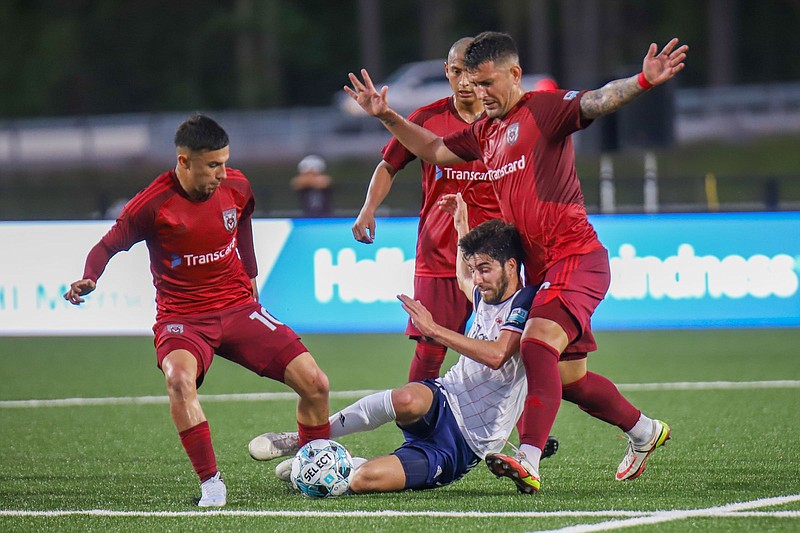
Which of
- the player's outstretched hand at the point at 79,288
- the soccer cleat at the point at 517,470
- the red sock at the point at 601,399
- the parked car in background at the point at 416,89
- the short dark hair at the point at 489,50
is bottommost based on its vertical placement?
the soccer cleat at the point at 517,470

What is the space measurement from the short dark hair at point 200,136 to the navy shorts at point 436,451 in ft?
4.85

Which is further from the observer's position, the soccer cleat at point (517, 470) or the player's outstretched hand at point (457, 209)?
the player's outstretched hand at point (457, 209)

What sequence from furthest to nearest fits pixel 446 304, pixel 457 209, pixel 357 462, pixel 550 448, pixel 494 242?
1. pixel 446 304
2. pixel 550 448
3. pixel 457 209
4. pixel 357 462
5. pixel 494 242

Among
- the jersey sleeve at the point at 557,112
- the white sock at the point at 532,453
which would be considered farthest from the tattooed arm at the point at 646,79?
the white sock at the point at 532,453

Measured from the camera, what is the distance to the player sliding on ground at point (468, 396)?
19.4 ft

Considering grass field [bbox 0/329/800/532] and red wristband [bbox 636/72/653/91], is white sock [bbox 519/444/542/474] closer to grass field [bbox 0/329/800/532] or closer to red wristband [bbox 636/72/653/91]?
grass field [bbox 0/329/800/532]

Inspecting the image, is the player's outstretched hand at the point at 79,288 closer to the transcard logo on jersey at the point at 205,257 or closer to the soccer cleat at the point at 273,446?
the transcard logo on jersey at the point at 205,257

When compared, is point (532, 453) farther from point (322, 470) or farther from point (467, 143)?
point (467, 143)

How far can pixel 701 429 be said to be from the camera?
7742 millimetres

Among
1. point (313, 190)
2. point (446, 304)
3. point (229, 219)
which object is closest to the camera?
point (229, 219)

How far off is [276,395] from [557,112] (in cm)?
435

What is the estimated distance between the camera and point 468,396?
6062 mm

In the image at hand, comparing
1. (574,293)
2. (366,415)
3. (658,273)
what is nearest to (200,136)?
(366,415)

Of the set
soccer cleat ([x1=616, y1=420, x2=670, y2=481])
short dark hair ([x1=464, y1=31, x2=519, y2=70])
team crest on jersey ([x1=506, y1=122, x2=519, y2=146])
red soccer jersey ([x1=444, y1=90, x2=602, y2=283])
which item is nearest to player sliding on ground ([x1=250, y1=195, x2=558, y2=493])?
red soccer jersey ([x1=444, y1=90, x2=602, y2=283])
